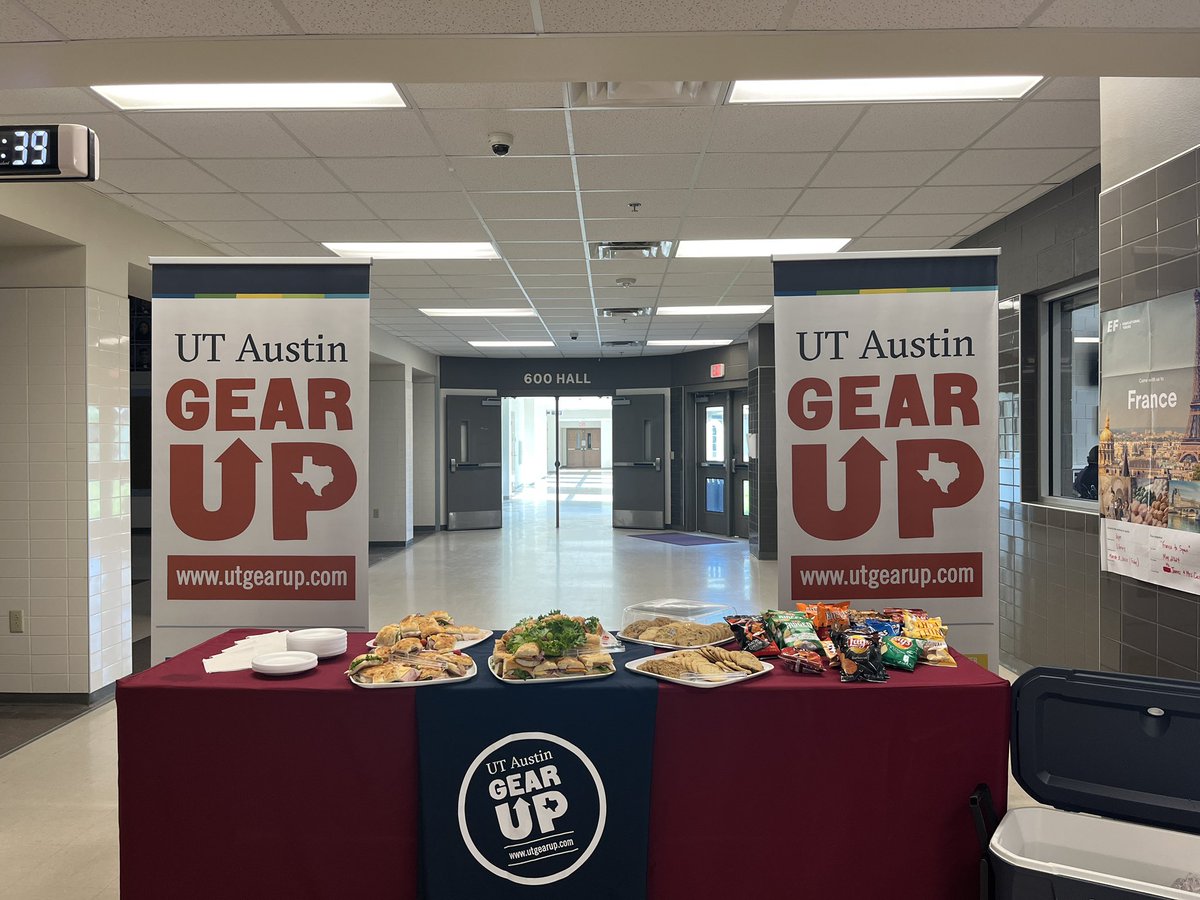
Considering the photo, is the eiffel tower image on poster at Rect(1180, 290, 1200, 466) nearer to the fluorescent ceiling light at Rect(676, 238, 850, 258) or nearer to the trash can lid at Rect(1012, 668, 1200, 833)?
the trash can lid at Rect(1012, 668, 1200, 833)

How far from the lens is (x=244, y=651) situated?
2811 millimetres

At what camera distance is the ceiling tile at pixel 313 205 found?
16.6ft

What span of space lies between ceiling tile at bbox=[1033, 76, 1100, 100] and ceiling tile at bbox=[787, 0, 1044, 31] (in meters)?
1.11

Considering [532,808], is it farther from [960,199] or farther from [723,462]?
[723,462]

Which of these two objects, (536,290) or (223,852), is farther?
(536,290)

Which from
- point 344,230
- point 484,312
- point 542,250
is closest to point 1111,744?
point 542,250

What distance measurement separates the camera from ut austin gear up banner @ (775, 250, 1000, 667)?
3.17 meters

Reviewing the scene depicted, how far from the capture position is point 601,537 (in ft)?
43.3

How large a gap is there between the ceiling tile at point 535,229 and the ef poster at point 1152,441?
11.6 ft

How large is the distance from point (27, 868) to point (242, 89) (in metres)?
3.42

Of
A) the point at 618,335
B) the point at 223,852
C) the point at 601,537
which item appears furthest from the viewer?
the point at 601,537

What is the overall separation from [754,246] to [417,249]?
9.08ft

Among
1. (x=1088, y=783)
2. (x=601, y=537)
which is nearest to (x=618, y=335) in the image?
(x=601, y=537)

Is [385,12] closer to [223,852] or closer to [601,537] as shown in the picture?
[223,852]
